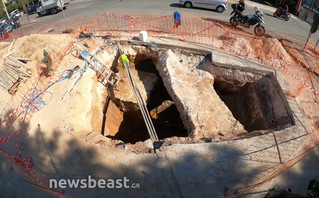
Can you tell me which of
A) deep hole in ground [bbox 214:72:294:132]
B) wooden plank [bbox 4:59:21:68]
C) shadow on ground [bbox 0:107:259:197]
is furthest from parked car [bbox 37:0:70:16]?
deep hole in ground [bbox 214:72:294:132]

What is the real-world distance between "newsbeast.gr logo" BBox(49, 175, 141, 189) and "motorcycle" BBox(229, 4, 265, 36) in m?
11.0

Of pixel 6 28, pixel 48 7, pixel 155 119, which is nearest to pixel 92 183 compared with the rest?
pixel 155 119

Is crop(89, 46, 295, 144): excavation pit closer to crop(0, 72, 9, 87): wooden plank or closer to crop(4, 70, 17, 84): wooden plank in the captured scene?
crop(4, 70, 17, 84): wooden plank

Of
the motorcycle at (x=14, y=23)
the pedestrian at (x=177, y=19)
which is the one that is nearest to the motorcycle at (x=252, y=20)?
the pedestrian at (x=177, y=19)

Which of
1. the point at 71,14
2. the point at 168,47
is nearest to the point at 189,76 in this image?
the point at 168,47

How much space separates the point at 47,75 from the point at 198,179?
7445 millimetres

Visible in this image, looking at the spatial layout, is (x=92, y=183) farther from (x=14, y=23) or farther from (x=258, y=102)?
(x=14, y=23)

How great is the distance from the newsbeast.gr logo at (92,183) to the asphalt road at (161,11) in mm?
12311

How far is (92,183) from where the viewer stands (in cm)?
518

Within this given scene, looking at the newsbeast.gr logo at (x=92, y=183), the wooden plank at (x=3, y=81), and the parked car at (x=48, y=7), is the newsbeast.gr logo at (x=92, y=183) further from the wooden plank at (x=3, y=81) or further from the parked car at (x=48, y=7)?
the parked car at (x=48, y=7)

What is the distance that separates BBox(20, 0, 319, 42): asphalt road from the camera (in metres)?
13.3

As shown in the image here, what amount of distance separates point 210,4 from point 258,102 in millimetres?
10253

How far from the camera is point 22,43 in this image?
32.9ft

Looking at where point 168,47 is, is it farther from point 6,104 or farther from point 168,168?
point 6,104
